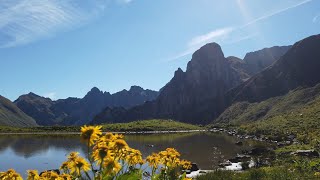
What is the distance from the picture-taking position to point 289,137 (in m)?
77.5

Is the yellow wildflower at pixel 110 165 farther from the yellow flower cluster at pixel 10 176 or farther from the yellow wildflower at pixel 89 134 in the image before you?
the yellow flower cluster at pixel 10 176

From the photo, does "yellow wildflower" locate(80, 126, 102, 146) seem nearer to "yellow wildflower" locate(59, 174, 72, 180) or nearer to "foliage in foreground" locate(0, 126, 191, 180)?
"foliage in foreground" locate(0, 126, 191, 180)

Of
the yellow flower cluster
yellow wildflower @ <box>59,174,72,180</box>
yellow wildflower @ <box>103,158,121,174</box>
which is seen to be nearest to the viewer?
yellow wildflower @ <box>103,158,121,174</box>

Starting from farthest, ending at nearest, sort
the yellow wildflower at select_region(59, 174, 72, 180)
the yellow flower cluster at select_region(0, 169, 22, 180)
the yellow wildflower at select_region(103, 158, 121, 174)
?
the yellow flower cluster at select_region(0, 169, 22, 180) < the yellow wildflower at select_region(59, 174, 72, 180) < the yellow wildflower at select_region(103, 158, 121, 174)

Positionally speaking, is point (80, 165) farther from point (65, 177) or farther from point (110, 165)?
point (110, 165)

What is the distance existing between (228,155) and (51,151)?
95.0 feet

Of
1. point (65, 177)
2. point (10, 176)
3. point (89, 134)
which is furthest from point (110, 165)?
point (10, 176)

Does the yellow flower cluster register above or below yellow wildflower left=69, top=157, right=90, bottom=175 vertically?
below

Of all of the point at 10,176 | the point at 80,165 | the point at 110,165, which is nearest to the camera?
the point at 110,165

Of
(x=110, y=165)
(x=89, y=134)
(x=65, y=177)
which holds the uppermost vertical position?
(x=89, y=134)

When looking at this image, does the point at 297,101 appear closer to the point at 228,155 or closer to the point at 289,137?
the point at 289,137

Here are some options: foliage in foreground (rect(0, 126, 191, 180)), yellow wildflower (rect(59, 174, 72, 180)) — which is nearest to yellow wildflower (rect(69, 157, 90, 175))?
foliage in foreground (rect(0, 126, 191, 180))

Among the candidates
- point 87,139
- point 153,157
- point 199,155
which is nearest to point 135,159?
point 153,157

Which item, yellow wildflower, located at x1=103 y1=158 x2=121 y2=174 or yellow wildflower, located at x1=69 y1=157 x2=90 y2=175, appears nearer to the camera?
yellow wildflower, located at x1=103 y1=158 x2=121 y2=174
